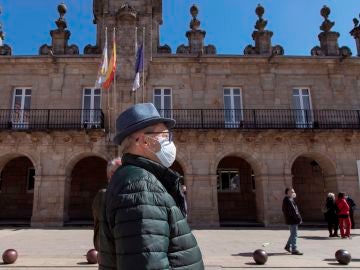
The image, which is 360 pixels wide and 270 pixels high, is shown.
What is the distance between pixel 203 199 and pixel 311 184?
21.5 ft

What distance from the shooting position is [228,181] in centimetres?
1980

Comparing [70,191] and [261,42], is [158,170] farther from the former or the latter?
[261,42]

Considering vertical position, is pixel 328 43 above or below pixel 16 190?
above

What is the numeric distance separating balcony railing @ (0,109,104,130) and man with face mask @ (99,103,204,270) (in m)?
16.3

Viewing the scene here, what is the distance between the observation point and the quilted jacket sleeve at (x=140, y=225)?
1.57 metres

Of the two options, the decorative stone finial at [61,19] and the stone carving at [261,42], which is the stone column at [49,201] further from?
the stone carving at [261,42]

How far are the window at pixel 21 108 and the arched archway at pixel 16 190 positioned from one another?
2266mm

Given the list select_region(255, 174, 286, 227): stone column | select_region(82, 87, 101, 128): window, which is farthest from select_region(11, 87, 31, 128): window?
select_region(255, 174, 286, 227): stone column

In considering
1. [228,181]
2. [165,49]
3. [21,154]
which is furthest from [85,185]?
[165,49]

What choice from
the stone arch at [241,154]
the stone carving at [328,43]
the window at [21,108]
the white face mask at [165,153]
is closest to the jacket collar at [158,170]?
the white face mask at [165,153]

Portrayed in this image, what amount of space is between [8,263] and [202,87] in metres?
13.5

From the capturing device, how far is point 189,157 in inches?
685

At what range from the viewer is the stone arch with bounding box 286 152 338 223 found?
60.9 feet

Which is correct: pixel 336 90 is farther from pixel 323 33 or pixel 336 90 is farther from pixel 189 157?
pixel 189 157
